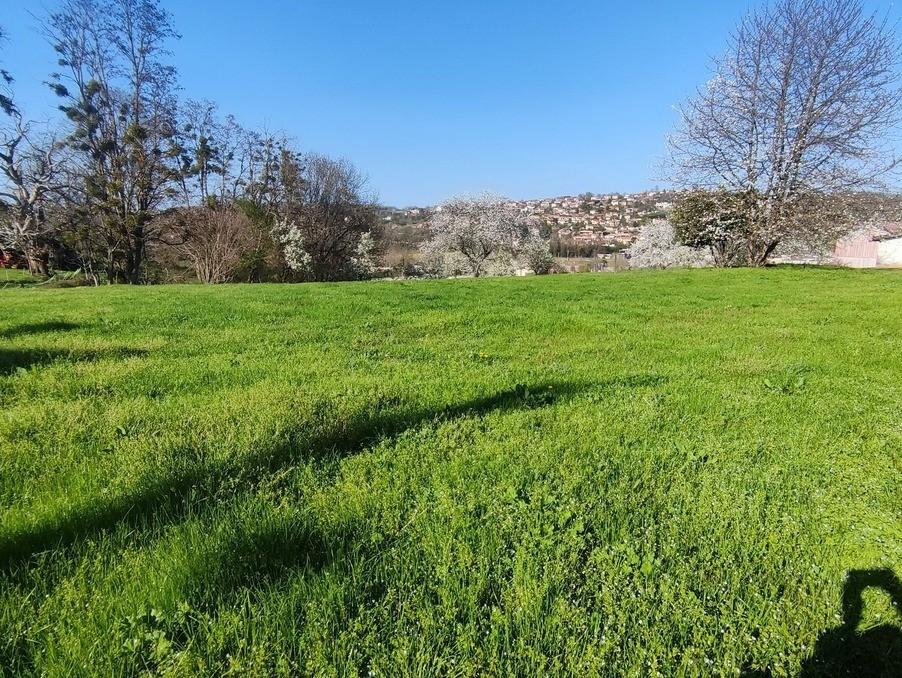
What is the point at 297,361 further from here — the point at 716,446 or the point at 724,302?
the point at 724,302

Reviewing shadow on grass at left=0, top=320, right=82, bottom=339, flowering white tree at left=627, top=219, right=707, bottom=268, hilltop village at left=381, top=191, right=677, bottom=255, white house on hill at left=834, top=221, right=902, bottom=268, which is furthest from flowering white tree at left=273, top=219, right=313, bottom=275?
white house on hill at left=834, top=221, right=902, bottom=268

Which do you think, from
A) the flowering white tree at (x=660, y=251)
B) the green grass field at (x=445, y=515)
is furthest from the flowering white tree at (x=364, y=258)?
the green grass field at (x=445, y=515)

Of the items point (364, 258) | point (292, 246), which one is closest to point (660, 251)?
point (364, 258)

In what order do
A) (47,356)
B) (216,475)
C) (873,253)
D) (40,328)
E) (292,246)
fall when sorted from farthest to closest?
(873,253) → (292,246) → (40,328) → (47,356) → (216,475)

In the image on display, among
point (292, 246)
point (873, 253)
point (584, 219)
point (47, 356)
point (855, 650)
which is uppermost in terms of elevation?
point (584, 219)

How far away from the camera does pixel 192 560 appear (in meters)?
1.83

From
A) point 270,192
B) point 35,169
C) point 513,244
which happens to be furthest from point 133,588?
point 513,244

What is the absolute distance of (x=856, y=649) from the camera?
1.59m

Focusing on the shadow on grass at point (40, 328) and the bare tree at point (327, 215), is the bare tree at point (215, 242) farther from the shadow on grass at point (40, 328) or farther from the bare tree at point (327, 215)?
the shadow on grass at point (40, 328)

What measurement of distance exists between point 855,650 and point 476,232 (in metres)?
41.4

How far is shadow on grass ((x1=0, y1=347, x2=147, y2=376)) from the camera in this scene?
4.48 m

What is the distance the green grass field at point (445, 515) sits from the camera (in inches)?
60.6

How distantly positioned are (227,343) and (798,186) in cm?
2254

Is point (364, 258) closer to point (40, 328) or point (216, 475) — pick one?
point (40, 328)
